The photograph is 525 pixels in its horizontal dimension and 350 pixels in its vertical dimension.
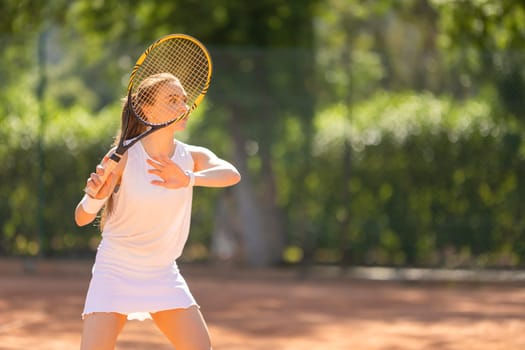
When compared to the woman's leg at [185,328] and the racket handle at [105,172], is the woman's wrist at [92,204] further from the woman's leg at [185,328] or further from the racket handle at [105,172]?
the woman's leg at [185,328]

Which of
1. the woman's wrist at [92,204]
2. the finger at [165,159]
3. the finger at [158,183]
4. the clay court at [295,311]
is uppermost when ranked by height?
the finger at [165,159]

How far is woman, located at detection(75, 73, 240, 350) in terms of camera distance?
12.3ft

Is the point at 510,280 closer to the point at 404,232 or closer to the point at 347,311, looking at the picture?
the point at 404,232

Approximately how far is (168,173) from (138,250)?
344 mm

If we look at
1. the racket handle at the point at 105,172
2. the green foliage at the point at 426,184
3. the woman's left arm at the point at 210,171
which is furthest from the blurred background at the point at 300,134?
the racket handle at the point at 105,172

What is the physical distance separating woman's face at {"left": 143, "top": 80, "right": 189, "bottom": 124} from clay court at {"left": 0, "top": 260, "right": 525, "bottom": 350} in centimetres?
286

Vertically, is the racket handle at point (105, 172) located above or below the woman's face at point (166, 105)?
below

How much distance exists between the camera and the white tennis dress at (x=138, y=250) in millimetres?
3785

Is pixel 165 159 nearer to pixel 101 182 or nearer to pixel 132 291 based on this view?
pixel 101 182

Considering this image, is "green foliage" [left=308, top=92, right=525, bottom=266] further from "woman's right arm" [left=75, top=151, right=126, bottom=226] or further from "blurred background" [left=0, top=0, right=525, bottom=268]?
"woman's right arm" [left=75, top=151, right=126, bottom=226]

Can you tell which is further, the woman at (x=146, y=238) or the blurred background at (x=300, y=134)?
the blurred background at (x=300, y=134)

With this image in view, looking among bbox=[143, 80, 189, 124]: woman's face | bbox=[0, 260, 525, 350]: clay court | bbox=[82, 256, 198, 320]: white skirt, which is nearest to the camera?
bbox=[82, 256, 198, 320]: white skirt

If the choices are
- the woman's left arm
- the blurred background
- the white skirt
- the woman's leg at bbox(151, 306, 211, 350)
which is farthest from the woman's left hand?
the blurred background

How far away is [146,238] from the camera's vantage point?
3.82 metres
